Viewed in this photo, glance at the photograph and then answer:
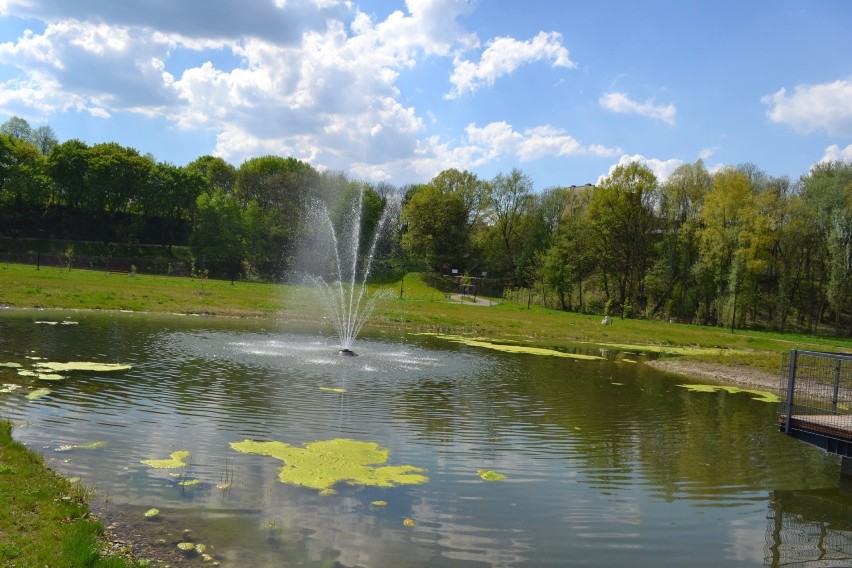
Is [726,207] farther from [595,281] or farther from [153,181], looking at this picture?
[153,181]

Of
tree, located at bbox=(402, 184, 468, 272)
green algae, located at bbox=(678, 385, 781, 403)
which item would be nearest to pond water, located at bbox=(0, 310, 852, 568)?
green algae, located at bbox=(678, 385, 781, 403)

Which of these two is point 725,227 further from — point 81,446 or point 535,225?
point 81,446

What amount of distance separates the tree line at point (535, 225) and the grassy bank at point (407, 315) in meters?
15.1

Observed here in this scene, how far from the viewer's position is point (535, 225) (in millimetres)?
103562

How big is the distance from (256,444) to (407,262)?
8960 centimetres

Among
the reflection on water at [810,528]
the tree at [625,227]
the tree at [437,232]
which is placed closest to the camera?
the reflection on water at [810,528]

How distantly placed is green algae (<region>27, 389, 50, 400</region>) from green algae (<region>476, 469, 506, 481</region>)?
41.6 feet

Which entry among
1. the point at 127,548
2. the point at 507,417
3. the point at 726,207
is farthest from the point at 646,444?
the point at 726,207

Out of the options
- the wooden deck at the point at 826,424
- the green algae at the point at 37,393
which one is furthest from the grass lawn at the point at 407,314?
the green algae at the point at 37,393

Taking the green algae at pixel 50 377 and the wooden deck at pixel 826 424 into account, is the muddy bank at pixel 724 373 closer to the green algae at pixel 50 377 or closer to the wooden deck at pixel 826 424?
the wooden deck at pixel 826 424

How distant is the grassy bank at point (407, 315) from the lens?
146 ft

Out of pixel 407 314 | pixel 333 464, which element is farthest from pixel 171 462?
pixel 407 314

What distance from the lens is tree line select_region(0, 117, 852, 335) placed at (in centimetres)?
7244

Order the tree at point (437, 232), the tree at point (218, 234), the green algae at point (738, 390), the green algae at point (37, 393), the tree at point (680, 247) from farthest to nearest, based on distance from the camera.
Answer: the tree at point (437, 232) < the tree at point (218, 234) < the tree at point (680, 247) < the green algae at point (738, 390) < the green algae at point (37, 393)
